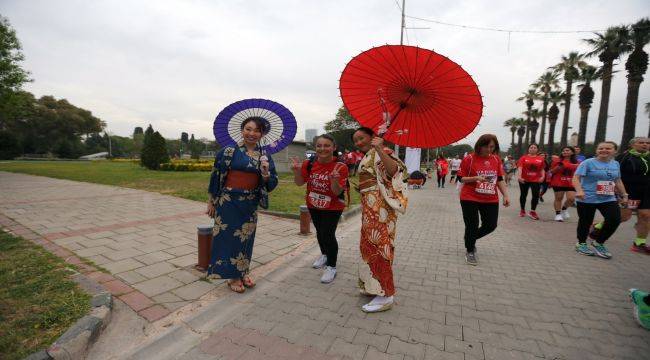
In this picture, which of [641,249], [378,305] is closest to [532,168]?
[641,249]

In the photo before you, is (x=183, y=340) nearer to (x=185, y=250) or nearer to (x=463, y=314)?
(x=185, y=250)

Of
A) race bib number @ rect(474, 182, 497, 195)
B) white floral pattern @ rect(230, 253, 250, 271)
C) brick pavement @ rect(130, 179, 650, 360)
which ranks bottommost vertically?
brick pavement @ rect(130, 179, 650, 360)

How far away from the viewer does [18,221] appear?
19.5 feet

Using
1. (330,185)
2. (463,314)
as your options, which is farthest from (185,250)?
(463,314)

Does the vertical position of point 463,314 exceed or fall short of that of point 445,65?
it falls short

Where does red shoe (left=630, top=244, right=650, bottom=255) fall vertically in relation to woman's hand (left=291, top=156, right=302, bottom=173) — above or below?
below

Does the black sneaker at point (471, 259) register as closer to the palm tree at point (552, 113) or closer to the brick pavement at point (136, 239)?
the brick pavement at point (136, 239)

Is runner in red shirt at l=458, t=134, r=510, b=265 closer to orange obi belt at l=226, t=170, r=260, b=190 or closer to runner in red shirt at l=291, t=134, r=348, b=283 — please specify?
runner in red shirt at l=291, t=134, r=348, b=283

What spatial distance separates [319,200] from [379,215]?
0.94 meters

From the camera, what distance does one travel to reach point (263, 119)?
3363mm

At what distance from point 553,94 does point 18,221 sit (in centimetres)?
4479

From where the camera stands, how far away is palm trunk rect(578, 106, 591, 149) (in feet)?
76.0

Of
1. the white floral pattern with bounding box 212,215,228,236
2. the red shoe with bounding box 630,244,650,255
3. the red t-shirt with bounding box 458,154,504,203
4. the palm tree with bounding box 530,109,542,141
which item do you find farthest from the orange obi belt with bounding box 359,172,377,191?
the palm tree with bounding box 530,109,542,141

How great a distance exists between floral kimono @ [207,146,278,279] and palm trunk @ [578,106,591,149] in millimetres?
29135
